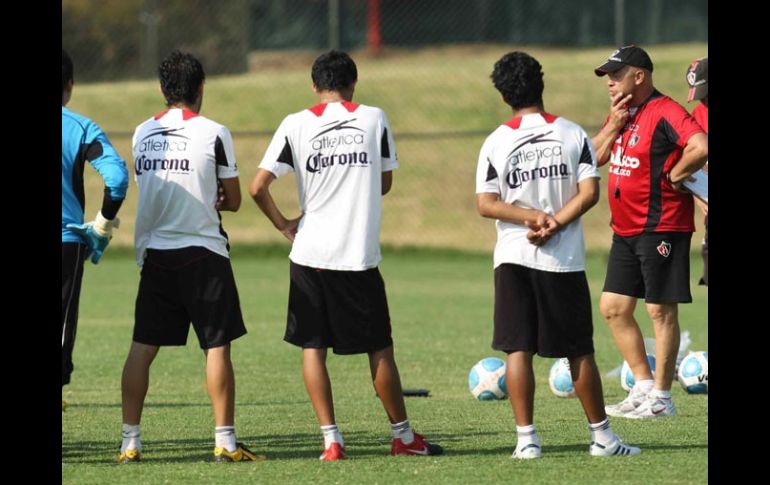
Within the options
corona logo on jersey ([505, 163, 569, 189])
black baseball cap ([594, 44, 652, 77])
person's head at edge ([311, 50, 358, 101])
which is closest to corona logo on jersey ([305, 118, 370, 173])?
person's head at edge ([311, 50, 358, 101])

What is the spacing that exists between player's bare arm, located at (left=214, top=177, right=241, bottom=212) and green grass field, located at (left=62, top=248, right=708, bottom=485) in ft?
4.59

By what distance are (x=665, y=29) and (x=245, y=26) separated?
9.82 meters

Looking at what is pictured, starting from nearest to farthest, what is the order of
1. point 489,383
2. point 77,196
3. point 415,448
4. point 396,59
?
point 415,448, point 77,196, point 489,383, point 396,59

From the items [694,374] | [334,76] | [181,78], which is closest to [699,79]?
[694,374]

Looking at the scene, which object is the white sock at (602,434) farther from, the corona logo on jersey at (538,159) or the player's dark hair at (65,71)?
the player's dark hair at (65,71)

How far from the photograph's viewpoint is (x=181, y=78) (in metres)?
7.23

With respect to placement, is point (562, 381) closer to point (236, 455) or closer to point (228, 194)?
point (236, 455)

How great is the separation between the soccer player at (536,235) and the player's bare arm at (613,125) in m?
1.63

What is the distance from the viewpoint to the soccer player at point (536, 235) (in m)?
6.97

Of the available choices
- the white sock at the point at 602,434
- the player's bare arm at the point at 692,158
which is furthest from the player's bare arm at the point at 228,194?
the player's bare arm at the point at 692,158

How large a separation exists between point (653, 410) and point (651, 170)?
5.16 feet
